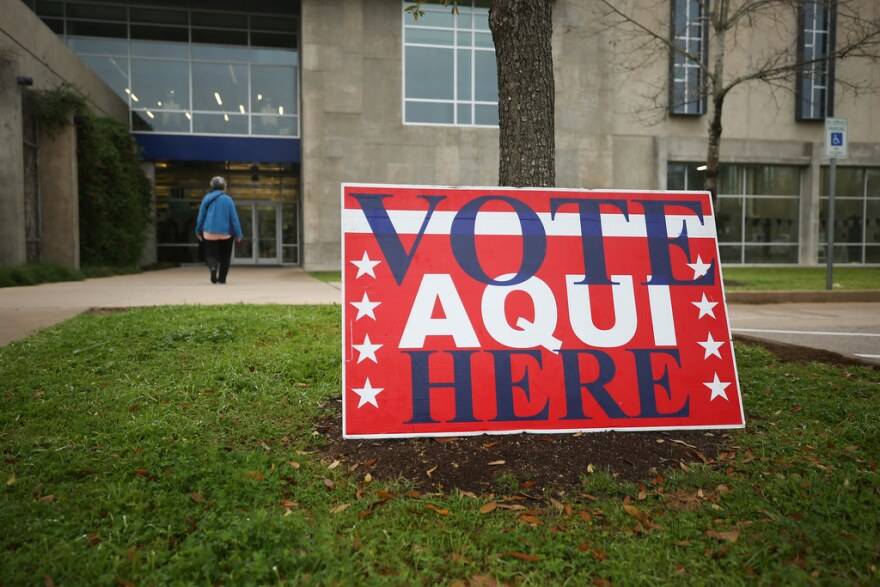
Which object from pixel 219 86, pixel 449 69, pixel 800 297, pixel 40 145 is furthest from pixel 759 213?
pixel 40 145

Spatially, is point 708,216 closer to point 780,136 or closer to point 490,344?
point 490,344

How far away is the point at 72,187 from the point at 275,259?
1078 centimetres

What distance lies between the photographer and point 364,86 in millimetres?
18484

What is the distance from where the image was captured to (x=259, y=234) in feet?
79.8

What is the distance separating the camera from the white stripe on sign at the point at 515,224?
3234 mm

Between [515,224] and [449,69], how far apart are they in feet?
55.8

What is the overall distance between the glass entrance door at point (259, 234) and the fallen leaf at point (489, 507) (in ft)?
75.5

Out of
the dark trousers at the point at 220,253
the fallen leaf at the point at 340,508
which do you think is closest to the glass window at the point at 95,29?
the dark trousers at the point at 220,253

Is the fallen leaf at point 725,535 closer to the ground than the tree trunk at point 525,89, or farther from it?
closer to the ground

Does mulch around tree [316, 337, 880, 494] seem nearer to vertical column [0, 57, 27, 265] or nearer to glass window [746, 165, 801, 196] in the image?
vertical column [0, 57, 27, 265]

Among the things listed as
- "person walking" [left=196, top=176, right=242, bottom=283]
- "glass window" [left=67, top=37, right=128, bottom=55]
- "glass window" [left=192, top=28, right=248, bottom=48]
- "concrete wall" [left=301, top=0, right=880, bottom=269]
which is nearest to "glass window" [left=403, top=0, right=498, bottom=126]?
"concrete wall" [left=301, top=0, right=880, bottom=269]

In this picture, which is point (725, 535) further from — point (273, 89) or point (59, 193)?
point (273, 89)

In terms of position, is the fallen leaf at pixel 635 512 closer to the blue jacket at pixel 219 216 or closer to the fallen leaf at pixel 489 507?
the fallen leaf at pixel 489 507

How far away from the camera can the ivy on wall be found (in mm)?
13539
